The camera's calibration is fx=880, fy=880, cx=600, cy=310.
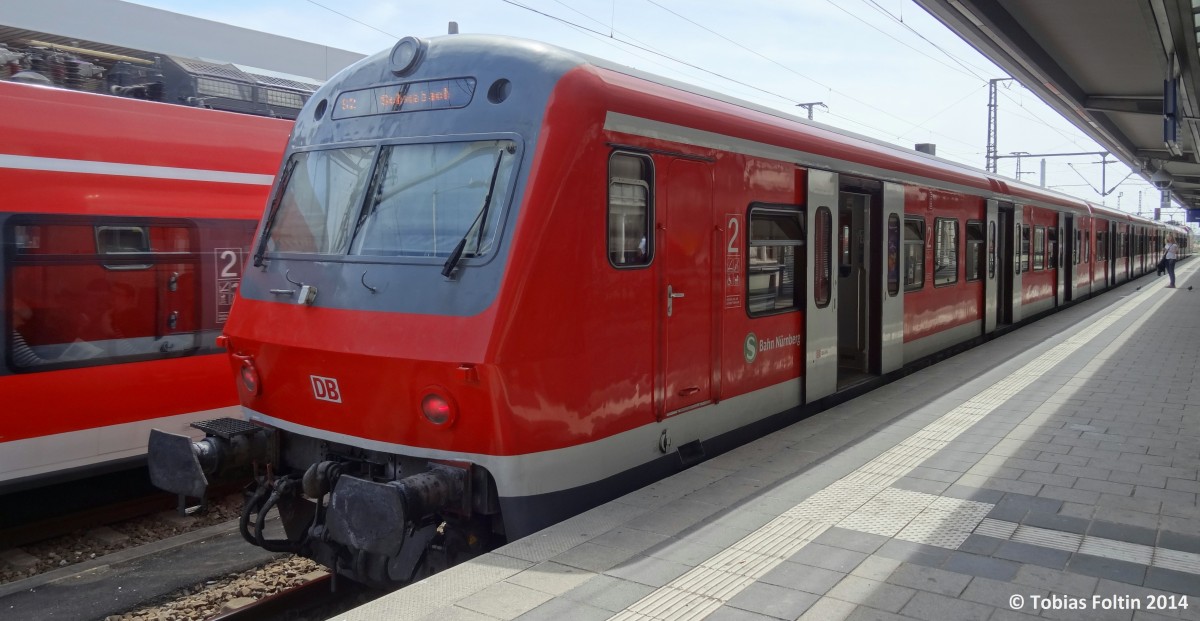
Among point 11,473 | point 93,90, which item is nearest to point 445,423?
point 11,473

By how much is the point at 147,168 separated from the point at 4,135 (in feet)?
3.33

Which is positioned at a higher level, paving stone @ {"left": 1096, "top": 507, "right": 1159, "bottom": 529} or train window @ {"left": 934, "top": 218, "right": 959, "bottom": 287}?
train window @ {"left": 934, "top": 218, "right": 959, "bottom": 287}

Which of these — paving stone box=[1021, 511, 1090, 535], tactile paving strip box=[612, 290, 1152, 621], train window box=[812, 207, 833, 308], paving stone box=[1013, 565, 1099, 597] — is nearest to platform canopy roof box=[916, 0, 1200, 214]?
train window box=[812, 207, 833, 308]

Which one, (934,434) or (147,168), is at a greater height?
(147,168)

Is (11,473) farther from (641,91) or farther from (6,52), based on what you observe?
(641,91)

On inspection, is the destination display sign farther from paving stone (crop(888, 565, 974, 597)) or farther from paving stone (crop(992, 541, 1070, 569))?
paving stone (crop(992, 541, 1070, 569))

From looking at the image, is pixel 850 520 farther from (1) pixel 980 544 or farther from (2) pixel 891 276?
(2) pixel 891 276

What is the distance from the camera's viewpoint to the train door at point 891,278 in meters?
8.73

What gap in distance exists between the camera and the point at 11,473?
5.78 metres

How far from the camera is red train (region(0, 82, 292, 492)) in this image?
5891 millimetres

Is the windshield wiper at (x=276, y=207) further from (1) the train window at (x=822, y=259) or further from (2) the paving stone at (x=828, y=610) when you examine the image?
Result: (1) the train window at (x=822, y=259)

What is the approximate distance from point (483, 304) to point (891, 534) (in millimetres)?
2427

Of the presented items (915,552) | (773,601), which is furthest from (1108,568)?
(773,601)

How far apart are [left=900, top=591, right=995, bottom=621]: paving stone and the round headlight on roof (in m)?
3.69
